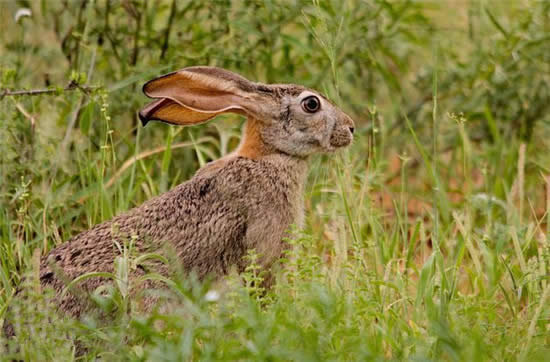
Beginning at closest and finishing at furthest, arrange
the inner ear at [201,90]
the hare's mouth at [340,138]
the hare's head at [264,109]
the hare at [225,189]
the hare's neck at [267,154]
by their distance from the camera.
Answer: the hare at [225,189]
the inner ear at [201,90]
the hare's head at [264,109]
the hare's neck at [267,154]
the hare's mouth at [340,138]

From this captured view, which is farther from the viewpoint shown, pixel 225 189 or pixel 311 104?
pixel 311 104

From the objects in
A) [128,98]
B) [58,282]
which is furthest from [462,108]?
[58,282]

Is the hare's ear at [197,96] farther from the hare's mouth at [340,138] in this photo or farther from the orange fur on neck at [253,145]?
the hare's mouth at [340,138]

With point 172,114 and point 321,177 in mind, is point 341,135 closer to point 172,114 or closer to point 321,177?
point 172,114

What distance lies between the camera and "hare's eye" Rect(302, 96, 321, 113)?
520 centimetres

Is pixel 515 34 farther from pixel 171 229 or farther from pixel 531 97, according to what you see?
pixel 171 229

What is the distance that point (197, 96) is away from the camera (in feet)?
16.3

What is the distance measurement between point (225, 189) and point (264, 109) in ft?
1.72

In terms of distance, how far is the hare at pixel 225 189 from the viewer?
14.9ft

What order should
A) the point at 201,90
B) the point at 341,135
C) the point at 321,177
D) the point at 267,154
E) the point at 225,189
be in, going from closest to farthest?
the point at 225,189 < the point at 201,90 < the point at 267,154 < the point at 341,135 < the point at 321,177

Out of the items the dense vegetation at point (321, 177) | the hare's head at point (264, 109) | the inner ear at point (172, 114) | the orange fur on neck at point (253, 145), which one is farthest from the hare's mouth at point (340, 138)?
the inner ear at point (172, 114)

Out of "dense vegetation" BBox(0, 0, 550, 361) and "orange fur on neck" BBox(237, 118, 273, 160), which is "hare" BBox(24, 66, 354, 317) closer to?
"orange fur on neck" BBox(237, 118, 273, 160)

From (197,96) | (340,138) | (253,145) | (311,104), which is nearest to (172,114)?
(197,96)

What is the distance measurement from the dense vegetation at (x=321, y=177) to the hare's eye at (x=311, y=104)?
206 millimetres
